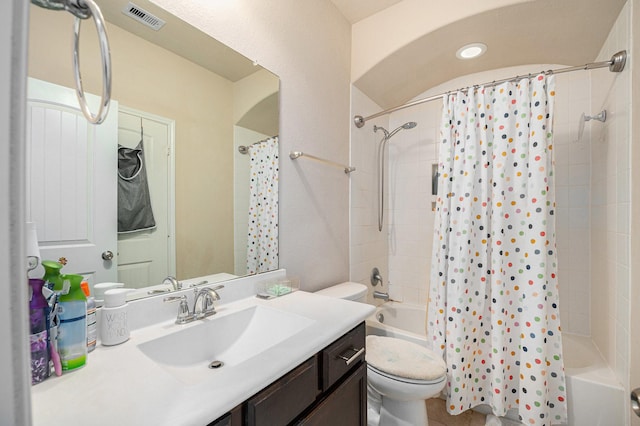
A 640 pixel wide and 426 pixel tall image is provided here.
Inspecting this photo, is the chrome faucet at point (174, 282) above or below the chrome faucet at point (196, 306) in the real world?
above

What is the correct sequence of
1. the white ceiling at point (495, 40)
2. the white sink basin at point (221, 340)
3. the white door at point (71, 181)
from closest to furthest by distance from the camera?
the white door at point (71, 181) < the white sink basin at point (221, 340) < the white ceiling at point (495, 40)

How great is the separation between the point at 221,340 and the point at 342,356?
1.41 feet

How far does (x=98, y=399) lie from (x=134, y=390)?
0.19 feet

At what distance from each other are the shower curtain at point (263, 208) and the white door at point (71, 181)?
1.81ft

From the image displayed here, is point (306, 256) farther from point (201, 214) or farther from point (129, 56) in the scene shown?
point (129, 56)

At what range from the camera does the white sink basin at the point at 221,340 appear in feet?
2.74

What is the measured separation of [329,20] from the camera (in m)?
1.82

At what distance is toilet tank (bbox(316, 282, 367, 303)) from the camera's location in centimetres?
164

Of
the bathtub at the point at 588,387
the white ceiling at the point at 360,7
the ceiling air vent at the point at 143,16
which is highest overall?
the white ceiling at the point at 360,7

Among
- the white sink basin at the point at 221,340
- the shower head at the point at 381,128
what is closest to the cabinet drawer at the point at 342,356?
the white sink basin at the point at 221,340

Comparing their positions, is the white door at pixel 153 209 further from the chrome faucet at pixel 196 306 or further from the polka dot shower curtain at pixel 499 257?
the polka dot shower curtain at pixel 499 257

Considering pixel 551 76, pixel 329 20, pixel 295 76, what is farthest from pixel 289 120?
pixel 551 76

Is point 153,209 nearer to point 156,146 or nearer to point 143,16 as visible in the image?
point 156,146

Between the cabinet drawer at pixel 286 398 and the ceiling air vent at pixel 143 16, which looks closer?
the cabinet drawer at pixel 286 398
